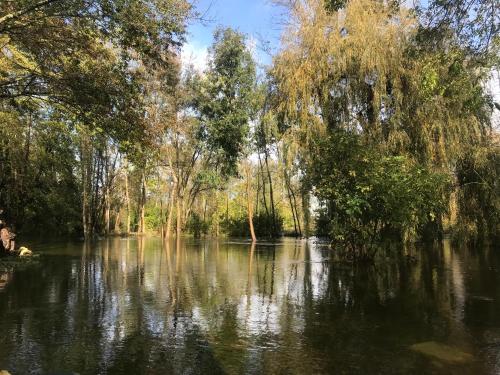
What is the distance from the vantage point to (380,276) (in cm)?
1336

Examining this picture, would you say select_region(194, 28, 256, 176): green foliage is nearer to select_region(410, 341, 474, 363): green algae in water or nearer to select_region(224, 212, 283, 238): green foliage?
select_region(224, 212, 283, 238): green foliage

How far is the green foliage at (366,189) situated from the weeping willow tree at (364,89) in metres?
2.23

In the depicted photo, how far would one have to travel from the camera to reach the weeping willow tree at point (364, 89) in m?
17.7

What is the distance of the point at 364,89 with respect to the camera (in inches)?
722

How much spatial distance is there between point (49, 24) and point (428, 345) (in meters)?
9.12

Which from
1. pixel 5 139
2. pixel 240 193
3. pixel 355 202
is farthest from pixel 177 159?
pixel 355 202

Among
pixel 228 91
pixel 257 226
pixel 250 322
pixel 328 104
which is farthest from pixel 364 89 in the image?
pixel 257 226

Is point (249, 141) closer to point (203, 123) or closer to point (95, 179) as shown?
point (203, 123)

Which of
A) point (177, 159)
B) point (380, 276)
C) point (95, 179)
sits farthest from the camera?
point (95, 179)

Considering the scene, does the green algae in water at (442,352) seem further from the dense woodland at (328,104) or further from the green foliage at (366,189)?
the green foliage at (366,189)

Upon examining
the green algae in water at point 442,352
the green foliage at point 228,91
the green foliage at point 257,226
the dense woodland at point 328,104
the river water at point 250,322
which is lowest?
the green algae in water at point 442,352

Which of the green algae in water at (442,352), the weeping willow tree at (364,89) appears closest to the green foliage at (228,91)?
the weeping willow tree at (364,89)

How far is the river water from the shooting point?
5.62 meters

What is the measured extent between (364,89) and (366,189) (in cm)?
565
